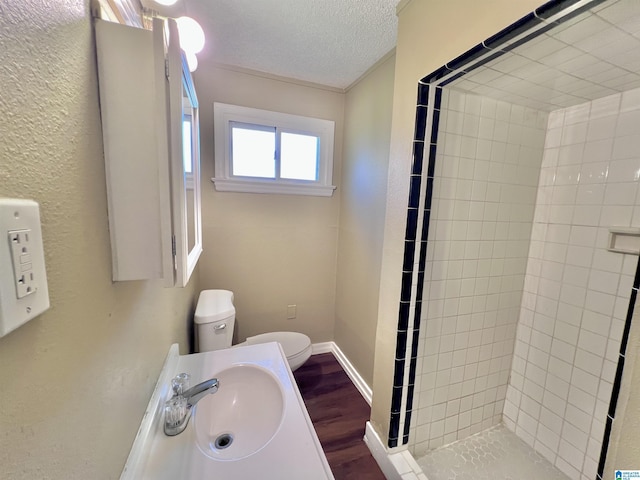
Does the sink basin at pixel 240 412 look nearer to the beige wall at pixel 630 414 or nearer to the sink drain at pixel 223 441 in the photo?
the sink drain at pixel 223 441

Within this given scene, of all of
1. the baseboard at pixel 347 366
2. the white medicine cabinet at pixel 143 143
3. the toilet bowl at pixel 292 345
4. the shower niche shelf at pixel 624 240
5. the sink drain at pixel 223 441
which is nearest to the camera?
the white medicine cabinet at pixel 143 143

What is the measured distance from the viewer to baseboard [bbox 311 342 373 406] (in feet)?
6.09

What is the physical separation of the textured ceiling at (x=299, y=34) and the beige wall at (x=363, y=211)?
0.20 meters

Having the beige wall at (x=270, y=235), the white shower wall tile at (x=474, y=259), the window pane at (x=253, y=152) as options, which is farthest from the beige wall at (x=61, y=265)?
the window pane at (x=253, y=152)

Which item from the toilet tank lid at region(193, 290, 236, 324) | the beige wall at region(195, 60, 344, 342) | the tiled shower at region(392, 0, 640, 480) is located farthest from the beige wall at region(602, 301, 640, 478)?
the beige wall at region(195, 60, 344, 342)

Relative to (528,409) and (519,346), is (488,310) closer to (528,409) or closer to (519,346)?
(519,346)

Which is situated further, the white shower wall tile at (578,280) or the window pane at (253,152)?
the window pane at (253,152)

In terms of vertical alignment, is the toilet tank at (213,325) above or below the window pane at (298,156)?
below

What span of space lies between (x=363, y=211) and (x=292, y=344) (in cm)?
107

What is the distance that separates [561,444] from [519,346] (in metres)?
0.48

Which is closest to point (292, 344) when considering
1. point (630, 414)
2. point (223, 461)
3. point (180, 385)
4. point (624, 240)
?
point (180, 385)

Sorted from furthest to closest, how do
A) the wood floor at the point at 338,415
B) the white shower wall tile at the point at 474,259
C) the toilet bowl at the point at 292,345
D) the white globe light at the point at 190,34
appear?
the toilet bowl at the point at 292,345 → the wood floor at the point at 338,415 → the white shower wall tile at the point at 474,259 → the white globe light at the point at 190,34

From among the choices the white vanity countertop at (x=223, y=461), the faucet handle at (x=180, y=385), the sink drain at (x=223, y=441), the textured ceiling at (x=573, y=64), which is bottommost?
the sink drain at (x=223, y=441)

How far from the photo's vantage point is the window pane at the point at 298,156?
6.75 ft
